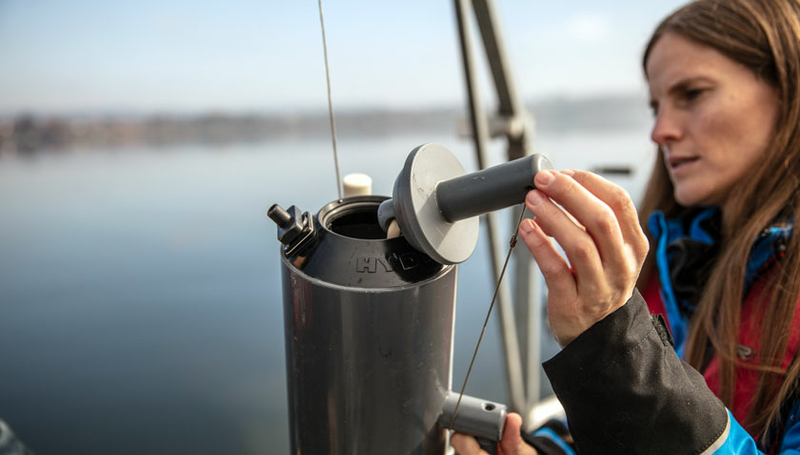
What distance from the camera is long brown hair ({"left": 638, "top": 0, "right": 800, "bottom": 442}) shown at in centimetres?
79

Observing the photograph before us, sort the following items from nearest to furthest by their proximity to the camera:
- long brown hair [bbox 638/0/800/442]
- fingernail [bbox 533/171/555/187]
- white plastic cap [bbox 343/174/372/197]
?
1. fingernail [bbox 533/171/555/187]
2. white plastic cap [bbox 343/174/372/197]
3. long brown hair [bbox 638/0/800/442]

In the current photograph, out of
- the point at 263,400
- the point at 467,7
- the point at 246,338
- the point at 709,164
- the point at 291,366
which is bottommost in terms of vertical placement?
the point at 263,400

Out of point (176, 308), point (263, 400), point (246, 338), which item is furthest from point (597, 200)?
point (176, 308)

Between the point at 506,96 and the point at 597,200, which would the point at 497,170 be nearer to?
the point at 597,200

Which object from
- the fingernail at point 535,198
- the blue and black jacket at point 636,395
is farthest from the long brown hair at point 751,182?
the fingernail at point 535,198

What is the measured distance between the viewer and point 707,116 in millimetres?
882

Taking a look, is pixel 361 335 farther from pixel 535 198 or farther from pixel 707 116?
pixel 707 116

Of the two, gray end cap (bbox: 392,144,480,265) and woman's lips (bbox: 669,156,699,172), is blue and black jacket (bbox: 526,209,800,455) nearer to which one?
gray end cap (bbox: 392,144,480,265)

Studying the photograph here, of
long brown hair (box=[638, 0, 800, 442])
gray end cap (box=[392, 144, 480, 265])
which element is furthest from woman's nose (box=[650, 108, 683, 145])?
gray end cap (box=[392, 144, 480, 265])

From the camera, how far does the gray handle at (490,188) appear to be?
45cm

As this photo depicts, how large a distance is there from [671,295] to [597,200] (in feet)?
2.16

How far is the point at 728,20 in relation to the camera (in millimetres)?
883

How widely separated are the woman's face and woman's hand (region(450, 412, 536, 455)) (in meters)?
0.59

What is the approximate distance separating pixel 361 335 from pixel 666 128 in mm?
765
